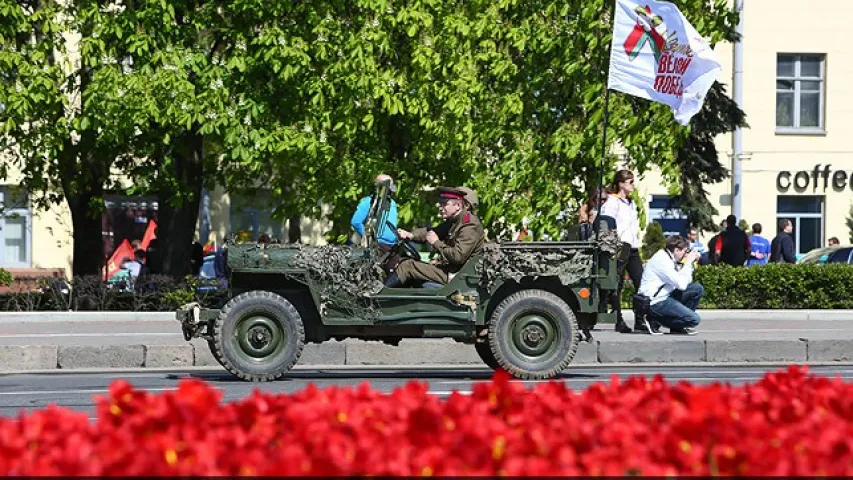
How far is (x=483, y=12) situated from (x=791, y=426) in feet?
69.5

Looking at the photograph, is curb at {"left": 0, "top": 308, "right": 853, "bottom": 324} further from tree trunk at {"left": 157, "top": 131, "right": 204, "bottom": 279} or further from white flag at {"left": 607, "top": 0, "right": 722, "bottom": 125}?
white flag at {"left": 607, "top": 0, "right": 722, "bottom": 125}

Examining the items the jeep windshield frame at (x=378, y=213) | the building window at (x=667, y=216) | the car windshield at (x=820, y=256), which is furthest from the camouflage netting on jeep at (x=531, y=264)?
the building window at (x=667, y=216)

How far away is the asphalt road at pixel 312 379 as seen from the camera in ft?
39.3

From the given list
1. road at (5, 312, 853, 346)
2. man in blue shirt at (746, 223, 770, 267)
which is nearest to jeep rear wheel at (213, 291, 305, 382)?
road at (5, 312, 853, 346)

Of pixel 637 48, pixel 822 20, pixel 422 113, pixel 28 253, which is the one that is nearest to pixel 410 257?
pixel 637 48

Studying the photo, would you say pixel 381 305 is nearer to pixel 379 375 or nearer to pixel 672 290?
pixel 379 375

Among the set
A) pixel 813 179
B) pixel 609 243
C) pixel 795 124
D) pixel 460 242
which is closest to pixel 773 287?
pixel 609 243

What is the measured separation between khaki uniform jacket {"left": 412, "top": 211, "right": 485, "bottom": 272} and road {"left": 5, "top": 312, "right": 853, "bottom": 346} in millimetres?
3711

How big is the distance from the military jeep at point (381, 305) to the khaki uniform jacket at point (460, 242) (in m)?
0.08

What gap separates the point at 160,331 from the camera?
2041 centimetres

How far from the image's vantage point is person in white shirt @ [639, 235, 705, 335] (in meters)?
18.2

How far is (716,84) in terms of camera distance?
37906 mm

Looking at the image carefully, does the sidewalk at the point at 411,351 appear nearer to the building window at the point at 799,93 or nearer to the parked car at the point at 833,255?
the parked car at the point at 833,255

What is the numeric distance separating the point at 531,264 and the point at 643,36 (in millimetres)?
4314
